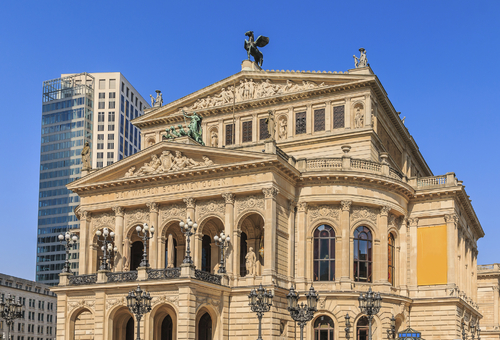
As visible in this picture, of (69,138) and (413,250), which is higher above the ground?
→ (69,138)

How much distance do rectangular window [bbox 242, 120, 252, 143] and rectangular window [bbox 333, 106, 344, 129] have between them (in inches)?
291

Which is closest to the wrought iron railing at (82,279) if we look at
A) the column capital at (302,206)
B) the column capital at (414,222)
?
the column capital at (302,206)

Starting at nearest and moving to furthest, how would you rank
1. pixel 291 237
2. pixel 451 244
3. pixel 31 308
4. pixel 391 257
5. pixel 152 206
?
pixel 291 237 < pixel 152 206 < pixel 451 244 < pixel 391 257 < pixel 31 308

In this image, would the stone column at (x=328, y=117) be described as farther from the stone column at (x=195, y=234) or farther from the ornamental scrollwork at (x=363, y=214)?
the stone column at (x=195, y=234)

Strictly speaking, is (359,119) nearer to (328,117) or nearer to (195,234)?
(328,117)

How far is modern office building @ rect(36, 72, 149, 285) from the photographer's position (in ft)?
410

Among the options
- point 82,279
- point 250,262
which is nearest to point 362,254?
point 250,262

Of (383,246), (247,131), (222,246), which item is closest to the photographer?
(222,246)

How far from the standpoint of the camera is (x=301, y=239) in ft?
Result: 157

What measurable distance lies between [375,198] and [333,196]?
10.6 feet

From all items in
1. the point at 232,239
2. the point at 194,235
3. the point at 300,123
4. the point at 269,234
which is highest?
the point at 300,123

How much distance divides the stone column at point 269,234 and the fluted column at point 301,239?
132 inches

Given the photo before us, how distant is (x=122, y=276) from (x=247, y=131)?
1945 cm

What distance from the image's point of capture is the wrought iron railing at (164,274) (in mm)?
41228
